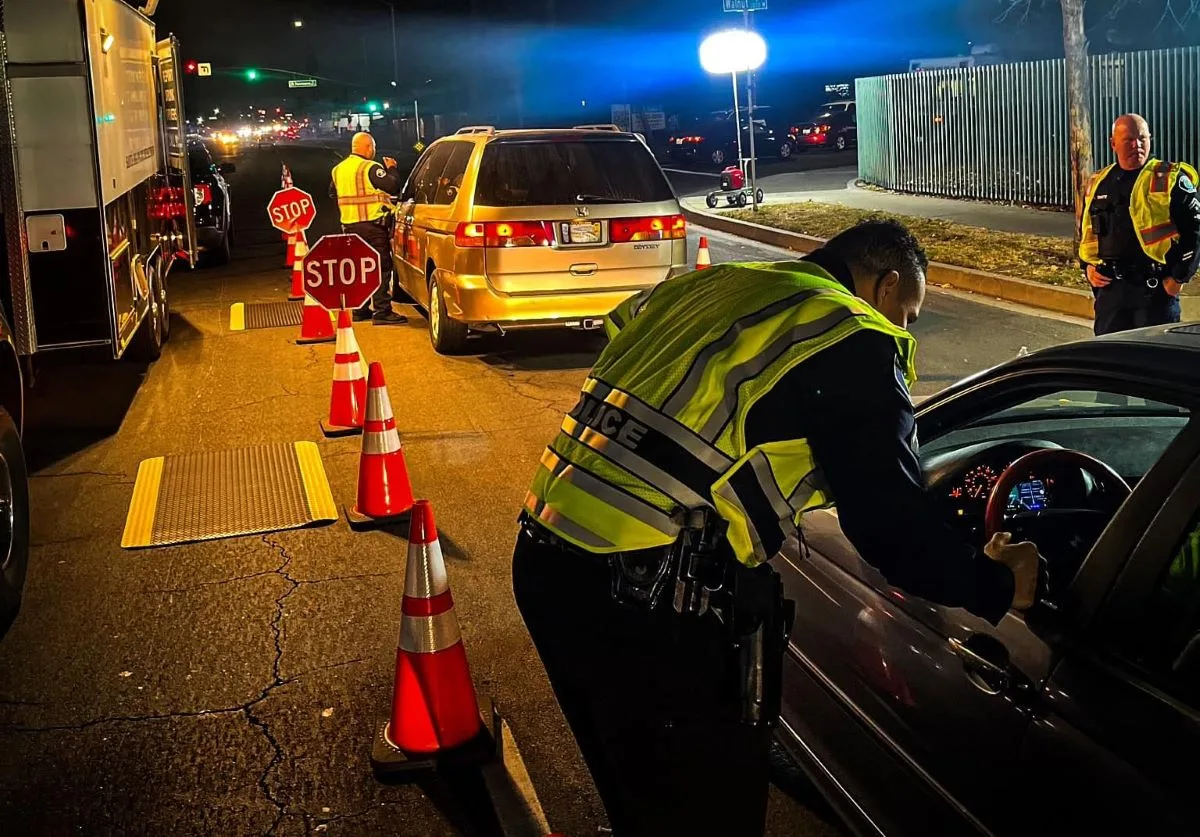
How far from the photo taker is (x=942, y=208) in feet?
68.0

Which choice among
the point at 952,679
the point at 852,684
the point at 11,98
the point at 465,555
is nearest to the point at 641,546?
the point at 952,679

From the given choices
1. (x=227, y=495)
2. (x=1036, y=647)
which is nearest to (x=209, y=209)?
(x=227, y=495)

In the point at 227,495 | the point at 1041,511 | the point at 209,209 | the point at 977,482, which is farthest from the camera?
the point at 209,209

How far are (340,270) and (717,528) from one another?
653 cm

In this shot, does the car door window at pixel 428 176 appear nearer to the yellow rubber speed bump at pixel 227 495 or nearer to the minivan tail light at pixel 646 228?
the minivan tail light at pixel 646 228

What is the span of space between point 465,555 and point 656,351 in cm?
375

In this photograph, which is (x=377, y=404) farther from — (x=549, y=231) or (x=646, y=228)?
(x=646, y=228)

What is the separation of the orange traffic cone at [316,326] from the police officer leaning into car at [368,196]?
0.87m

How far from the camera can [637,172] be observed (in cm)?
1054

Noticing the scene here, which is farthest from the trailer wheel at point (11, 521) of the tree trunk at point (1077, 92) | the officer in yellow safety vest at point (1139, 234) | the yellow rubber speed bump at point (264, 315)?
the tree trunk at point (1077, 92)

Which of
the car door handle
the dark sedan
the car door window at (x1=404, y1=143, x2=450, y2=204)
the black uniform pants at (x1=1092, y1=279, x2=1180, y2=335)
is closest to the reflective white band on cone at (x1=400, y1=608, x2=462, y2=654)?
the dark sedan

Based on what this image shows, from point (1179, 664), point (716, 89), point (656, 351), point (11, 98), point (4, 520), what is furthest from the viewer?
point (716, 89)

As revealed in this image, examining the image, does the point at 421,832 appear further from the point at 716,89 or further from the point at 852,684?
the point at 716,89

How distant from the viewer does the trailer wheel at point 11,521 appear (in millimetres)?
5398
